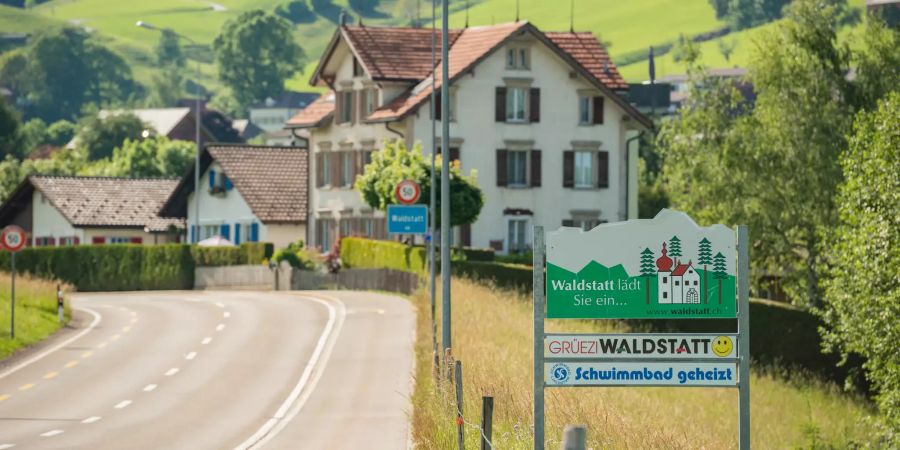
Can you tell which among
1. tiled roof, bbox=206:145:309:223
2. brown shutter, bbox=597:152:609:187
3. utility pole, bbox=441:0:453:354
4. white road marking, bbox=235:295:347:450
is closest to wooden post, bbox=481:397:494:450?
white road marking, bbox=235:295:347:450

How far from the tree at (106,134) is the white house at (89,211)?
5966 centimetres

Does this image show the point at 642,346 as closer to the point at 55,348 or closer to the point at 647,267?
the point at 647,267

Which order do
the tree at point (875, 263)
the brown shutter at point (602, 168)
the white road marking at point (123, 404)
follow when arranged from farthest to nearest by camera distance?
the brown shutter at point (602, 168), the tree at point (875, 263), the white road marking at point (123, 404)

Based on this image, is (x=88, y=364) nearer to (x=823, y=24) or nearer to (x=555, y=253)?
(x=555, y=253)

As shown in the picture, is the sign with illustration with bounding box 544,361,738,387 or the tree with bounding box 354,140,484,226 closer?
the sign with illustration with bounding box 544,361,738,387

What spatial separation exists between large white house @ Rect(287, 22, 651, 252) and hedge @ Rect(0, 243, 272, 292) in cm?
497

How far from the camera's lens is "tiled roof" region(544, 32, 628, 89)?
72875 mm

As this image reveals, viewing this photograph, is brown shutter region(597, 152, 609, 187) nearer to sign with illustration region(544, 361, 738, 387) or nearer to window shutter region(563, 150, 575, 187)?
window shutter region(563, 150, 575, 187)

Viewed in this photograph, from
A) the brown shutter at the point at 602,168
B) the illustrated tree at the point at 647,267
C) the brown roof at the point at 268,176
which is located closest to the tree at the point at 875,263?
the illustrated tree at the point at 647,267

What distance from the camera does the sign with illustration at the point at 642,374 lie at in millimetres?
16016

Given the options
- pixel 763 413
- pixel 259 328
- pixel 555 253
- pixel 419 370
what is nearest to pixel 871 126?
pixel 763 413

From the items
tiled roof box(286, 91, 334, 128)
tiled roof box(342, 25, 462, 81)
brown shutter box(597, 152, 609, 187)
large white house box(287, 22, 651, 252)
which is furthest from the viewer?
tiled roof box(286, 91, 334, 128)

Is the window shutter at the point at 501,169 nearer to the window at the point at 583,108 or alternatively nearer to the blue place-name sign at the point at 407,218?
the window at the point at 583,108

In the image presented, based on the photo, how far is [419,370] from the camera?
32250 mm
